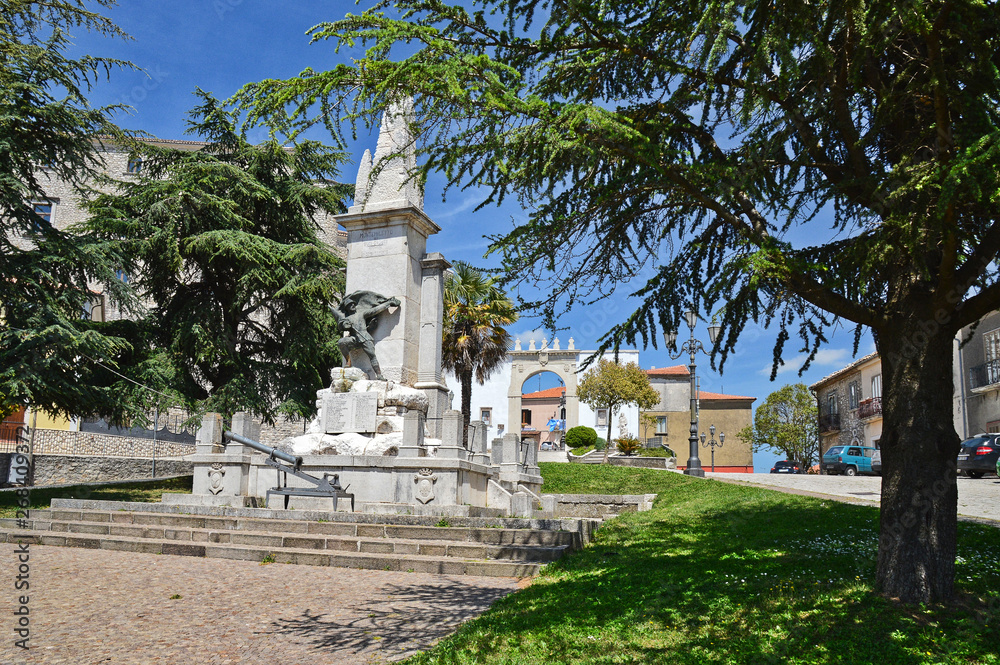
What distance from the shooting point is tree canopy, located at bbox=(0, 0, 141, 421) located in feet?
50.2

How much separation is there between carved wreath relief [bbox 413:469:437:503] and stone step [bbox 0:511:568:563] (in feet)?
7.66

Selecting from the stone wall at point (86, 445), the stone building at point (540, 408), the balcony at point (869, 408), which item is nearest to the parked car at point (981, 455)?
the balcony at point (869, 408)

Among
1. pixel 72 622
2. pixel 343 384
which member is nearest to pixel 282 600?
pixel 72 622

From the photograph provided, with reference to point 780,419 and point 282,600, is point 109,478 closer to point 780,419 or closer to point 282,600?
point 282,600

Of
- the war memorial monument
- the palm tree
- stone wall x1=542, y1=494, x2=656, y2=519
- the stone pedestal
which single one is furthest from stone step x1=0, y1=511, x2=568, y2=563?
the palm tree

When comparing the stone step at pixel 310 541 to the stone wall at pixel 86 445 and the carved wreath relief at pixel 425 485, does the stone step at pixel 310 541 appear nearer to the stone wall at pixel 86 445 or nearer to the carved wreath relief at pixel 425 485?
the carved wreath relief at pixel 425 485

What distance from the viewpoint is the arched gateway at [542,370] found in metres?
54.1

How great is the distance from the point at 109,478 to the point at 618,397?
2955 cm

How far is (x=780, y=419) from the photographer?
50.5 m

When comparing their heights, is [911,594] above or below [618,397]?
below

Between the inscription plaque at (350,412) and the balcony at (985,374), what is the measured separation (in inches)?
1032

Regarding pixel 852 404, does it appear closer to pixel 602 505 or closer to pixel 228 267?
pixel 602 505

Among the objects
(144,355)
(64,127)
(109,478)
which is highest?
(64,127)

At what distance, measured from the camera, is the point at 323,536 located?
925cm
